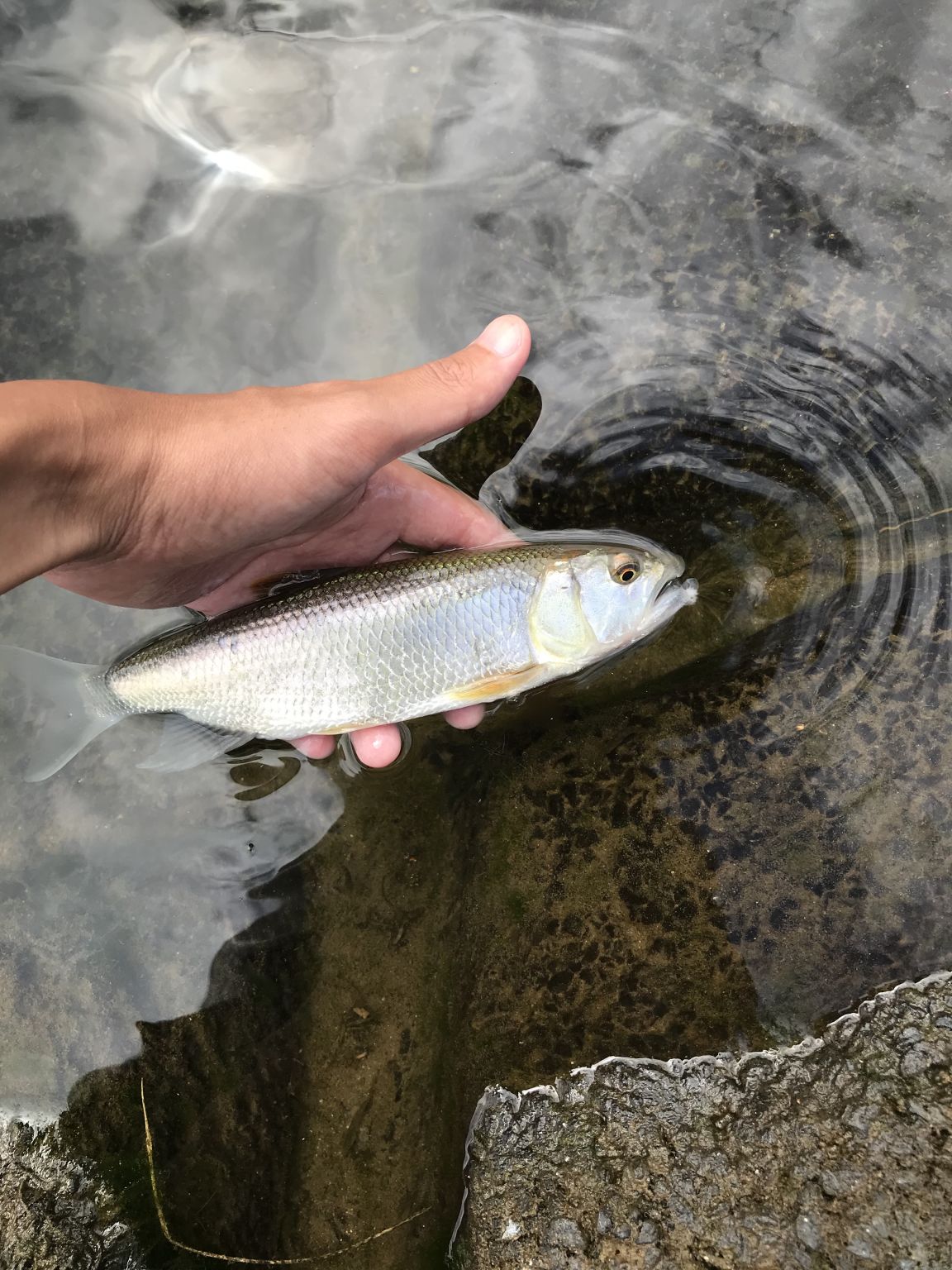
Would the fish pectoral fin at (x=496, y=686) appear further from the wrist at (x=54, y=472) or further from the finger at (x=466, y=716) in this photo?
the wrist at (x=54, y=472)

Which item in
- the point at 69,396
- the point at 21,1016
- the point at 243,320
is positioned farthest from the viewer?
the point at 243,320

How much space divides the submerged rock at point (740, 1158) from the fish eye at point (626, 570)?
1759 mm

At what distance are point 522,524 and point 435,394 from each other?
3.03 ft

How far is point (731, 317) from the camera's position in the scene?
305 centimetres

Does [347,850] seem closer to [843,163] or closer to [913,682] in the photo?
[913,682]

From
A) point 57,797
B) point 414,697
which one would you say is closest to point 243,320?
point 414,697

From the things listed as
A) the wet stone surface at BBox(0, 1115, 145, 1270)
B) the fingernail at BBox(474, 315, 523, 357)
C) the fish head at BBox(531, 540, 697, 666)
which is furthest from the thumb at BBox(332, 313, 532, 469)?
the wet stone surface at BBox(0, 1115, 145, 1270)

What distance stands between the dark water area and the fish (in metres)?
0.36

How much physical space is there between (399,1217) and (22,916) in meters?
2.04

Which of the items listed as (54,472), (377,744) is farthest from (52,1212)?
(54,472)

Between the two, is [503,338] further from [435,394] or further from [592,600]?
[592,600]

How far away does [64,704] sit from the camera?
129 inches

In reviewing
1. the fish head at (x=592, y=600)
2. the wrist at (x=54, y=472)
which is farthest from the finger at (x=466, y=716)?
the wrist at (x=54, y=472)

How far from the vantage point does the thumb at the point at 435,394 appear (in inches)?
97.7
